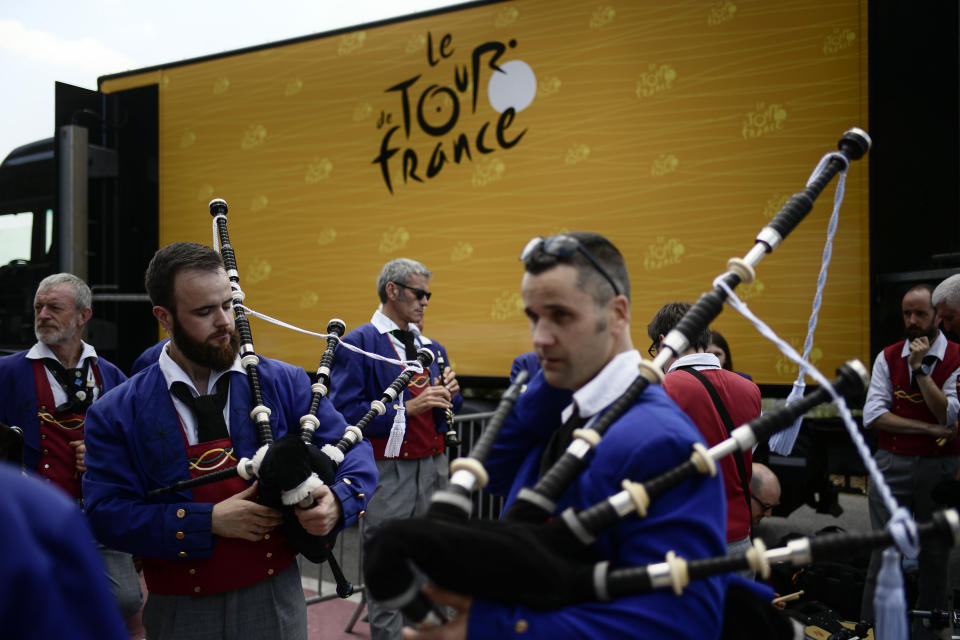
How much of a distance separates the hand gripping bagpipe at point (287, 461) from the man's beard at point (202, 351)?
0.06m

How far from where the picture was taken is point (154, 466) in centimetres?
214

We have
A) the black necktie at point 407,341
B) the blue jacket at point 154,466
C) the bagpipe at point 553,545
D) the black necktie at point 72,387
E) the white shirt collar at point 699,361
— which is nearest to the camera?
the bagpipe at point 553,545

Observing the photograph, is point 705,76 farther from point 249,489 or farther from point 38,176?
point 38,176

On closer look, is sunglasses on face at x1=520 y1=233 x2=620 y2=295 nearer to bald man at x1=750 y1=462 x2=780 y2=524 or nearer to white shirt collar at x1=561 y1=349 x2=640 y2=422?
white shirt collar at x1=561 y1=349 x2=640 y2=422

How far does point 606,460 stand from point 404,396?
128 inches

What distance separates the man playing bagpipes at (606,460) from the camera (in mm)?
1222

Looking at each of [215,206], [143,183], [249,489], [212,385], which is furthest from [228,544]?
[143,183]

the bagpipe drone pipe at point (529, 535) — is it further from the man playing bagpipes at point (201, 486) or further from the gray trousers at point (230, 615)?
the gray trousers at point (230, 615)

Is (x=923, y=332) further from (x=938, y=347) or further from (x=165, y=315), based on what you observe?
(x=165, y=315)

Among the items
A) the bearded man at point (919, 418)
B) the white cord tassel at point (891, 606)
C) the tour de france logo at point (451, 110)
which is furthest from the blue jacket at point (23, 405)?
the bearded man at point (919, 418)

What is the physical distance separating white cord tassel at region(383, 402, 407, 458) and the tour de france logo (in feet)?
8.70

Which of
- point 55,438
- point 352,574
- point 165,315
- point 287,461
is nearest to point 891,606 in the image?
point 287,461

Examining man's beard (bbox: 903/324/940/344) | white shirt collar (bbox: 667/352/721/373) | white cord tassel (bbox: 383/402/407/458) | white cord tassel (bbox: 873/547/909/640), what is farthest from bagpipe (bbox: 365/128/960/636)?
man's beard (bbox: 903/324/940/344)

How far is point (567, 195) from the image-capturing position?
17.8 ft
